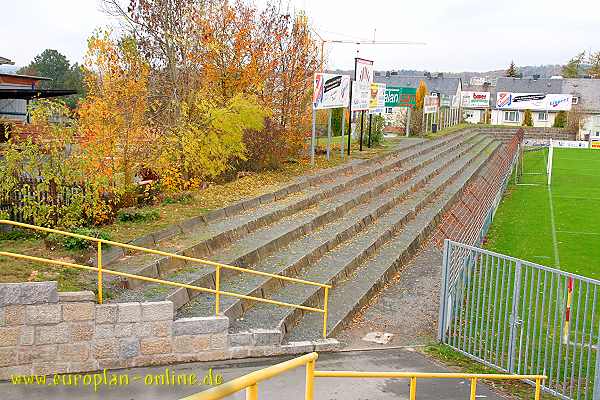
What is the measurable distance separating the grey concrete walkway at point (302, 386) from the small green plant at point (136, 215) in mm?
4765

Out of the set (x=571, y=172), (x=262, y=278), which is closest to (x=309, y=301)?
(x=262, y=278)

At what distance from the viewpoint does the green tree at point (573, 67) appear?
4597 inches

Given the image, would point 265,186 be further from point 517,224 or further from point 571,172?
point 571,172

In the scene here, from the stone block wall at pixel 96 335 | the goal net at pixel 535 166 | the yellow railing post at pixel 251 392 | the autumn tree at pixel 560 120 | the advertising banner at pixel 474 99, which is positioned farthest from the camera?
the advertising banner at pixel 474 99

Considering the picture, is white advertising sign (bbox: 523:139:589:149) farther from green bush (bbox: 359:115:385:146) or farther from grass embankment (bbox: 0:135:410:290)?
grass embankment (bbox: 0:135:410:290)

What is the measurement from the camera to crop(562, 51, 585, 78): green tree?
383 feet

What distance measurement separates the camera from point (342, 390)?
8.55m

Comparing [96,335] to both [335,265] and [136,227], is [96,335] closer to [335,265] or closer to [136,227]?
[136,227]

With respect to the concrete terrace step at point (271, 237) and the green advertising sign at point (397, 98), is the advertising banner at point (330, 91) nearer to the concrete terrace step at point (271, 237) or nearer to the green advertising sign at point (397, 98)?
the concrete terrace step at point (271, 237)

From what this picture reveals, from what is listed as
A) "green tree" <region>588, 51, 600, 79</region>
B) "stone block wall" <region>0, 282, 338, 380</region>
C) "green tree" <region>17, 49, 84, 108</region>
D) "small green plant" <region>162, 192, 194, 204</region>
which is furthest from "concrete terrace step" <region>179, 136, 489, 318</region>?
"green tree" <region>588, 51, 600, 79</region>

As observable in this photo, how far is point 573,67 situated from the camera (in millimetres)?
118000

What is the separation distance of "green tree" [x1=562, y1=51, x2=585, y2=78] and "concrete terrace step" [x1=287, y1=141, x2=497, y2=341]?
108230mm

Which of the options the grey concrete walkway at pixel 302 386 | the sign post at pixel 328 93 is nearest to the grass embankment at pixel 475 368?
the grey concrete walkway at pixel 302 386

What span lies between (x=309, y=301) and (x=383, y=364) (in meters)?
2.15
